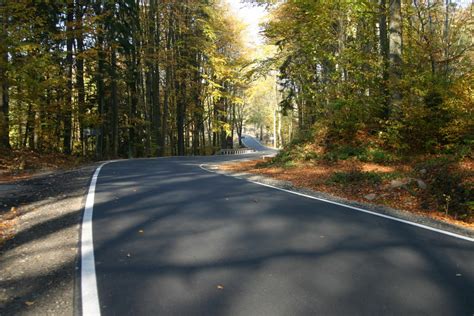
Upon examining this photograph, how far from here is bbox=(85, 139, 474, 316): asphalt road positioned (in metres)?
3.54

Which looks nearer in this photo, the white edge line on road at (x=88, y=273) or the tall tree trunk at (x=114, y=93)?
the white edge line on road at (x=88, y=273)

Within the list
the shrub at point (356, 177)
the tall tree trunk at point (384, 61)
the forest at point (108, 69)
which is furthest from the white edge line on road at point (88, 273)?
the tall tree trunk at point (384, 61)

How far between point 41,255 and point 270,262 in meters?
2.96

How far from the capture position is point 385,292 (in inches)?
150

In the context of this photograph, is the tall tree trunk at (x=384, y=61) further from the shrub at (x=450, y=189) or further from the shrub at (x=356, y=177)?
the shrub at (x=450, y=189)

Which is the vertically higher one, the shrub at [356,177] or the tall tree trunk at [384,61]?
the tall tree trunk at [384,61]

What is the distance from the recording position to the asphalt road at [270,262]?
354 centimetres

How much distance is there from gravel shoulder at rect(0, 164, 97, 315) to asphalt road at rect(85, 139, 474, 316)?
36 centimetres

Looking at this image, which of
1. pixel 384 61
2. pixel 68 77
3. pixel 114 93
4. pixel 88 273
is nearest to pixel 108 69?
pixel 114 93

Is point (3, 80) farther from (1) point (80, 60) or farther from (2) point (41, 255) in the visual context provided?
(2) point (41, 255)

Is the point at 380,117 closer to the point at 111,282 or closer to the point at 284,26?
the point at 284,26

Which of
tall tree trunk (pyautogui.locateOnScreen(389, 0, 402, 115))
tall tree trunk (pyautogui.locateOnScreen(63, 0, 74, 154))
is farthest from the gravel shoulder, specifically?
tall tree trunk (pyautogui.locateOnScreen(63, 0, 74, 154))

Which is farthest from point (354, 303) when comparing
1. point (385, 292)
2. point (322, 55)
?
point (322, 55)

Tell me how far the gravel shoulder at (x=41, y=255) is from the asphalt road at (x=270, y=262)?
0.36 m
